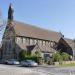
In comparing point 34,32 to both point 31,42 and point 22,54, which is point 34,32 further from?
point 22,54

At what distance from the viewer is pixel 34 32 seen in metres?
74.8

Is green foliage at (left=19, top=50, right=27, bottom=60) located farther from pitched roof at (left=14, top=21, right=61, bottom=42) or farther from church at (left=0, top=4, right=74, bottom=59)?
pitched roof at (left=14, top=21, right=61, bottom=42)

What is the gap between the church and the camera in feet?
214

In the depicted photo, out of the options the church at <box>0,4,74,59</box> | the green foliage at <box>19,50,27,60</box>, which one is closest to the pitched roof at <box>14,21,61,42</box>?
the church at <box>0,4,74,59</box>

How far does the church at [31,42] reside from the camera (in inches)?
2569

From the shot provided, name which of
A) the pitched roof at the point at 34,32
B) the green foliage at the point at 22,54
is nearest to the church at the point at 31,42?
the pitched roof at the point at 34,32

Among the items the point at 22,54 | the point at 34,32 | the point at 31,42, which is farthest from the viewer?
the point at 34,32

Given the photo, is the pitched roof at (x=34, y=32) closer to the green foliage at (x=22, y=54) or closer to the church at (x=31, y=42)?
the church at (x=31, y=42)

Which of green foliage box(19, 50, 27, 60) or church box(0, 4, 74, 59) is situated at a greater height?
church box(0, 4, 74, 59)

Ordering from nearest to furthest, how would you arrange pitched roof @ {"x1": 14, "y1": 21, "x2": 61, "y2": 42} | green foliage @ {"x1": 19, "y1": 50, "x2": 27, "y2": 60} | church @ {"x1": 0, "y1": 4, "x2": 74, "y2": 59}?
green foliage @ {"x1": 19, "y1": 50, "x2": 27, "y2": 60}
church @ {"x1": 0, "y1": 4, "x2": 74, "y2": 59}
pitched roof @ {"x1": 14, "y1": 21, "x2": 61, "y2": 42}

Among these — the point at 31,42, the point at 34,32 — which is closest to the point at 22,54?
the point at 31,42

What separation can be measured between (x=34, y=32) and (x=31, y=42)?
5307 millimetres

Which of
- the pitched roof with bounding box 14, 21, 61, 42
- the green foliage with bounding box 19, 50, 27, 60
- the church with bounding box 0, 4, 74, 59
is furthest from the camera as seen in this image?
the pitched roof with bounding box 14, 21, 61, 42

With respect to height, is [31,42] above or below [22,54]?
above
